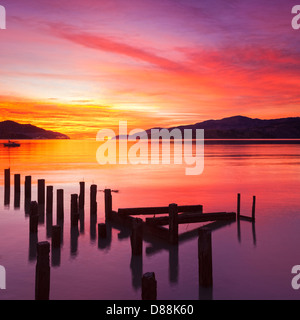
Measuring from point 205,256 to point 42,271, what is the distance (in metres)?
4.22

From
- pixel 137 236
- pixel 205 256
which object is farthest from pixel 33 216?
pixel 205 256

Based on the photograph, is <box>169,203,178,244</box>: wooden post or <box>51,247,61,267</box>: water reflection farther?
<box>169,203,178,244</box>: wooden post

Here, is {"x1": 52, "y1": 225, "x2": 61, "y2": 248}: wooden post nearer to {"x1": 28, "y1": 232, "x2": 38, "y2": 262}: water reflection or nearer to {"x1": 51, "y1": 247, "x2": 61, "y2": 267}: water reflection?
{"x1": 51, "y1": 247, "x2": 61, "y2": 267}: water reflection

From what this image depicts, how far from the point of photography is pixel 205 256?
9.47m

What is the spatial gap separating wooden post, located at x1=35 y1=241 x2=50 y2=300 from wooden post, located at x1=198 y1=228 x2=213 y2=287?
3.97 meters

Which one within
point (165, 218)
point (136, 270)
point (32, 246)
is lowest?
point (136, 270)

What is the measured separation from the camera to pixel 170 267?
11828 millimetres

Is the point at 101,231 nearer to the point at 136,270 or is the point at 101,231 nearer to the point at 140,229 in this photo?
the point at 140,229

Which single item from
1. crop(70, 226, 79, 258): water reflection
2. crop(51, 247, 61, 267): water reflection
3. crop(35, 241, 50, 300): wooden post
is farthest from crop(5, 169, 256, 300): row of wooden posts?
crop(70, 226, 79, 258): water reflection

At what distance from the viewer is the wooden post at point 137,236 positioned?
11984mm

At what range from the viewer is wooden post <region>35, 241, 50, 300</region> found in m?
8.05
